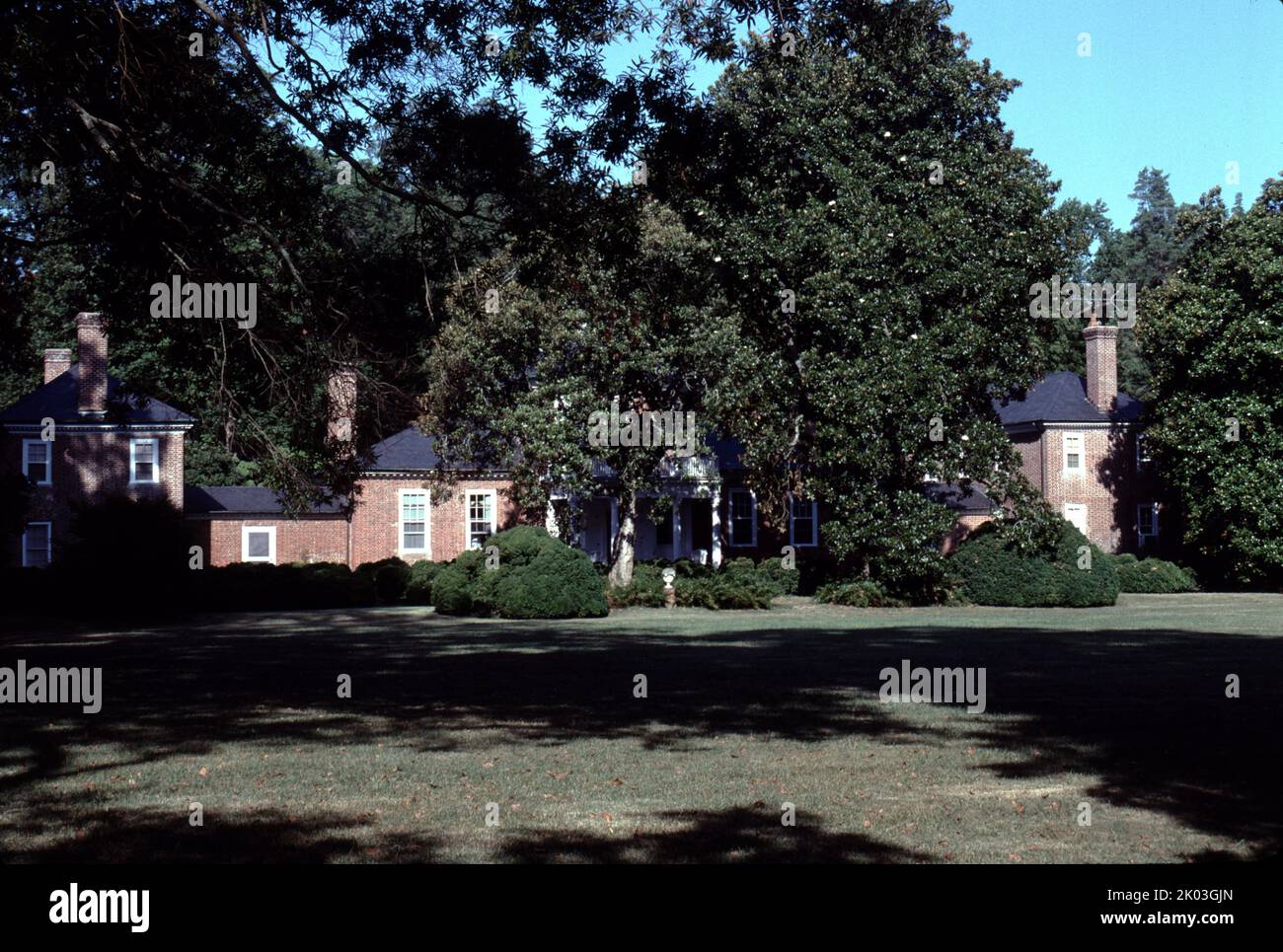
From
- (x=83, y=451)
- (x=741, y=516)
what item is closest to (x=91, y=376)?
(x=83, y=451)

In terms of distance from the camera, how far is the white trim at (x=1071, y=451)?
50969 millimetres

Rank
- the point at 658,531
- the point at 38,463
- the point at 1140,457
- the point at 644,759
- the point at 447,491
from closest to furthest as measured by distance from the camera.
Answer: the point at 644,759, the point at 447,491, the point at 38,463, the point at 658,531, the point at 1140,457

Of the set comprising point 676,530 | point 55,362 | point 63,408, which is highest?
point 55,362

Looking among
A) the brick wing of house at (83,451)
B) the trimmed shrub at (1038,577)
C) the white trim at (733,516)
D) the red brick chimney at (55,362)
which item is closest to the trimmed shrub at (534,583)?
the trimmed shrub at (1038,577)

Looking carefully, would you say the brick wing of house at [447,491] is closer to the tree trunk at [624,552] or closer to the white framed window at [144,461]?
the white framed window at [144,461]

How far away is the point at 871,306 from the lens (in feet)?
116

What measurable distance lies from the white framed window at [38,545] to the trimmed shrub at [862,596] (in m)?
26.4

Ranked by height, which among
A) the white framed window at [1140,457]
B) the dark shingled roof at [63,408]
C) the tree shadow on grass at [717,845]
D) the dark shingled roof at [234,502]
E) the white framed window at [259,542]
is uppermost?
the dark shingled roof at [63,408]

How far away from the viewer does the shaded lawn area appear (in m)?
7.88

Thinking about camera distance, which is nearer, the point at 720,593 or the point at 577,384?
the point at 720,593

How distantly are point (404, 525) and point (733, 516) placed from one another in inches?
493

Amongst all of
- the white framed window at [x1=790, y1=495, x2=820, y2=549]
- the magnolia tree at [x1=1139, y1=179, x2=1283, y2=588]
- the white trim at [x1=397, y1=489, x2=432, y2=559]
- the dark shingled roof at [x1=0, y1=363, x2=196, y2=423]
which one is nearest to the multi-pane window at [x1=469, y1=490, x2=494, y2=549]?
the white trim at [x1=397, y1=489, x2=432, y2=559]

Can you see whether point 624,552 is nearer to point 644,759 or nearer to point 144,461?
point 144,461

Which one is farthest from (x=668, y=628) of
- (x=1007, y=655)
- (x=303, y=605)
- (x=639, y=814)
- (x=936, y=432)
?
(x=639, y=814)
